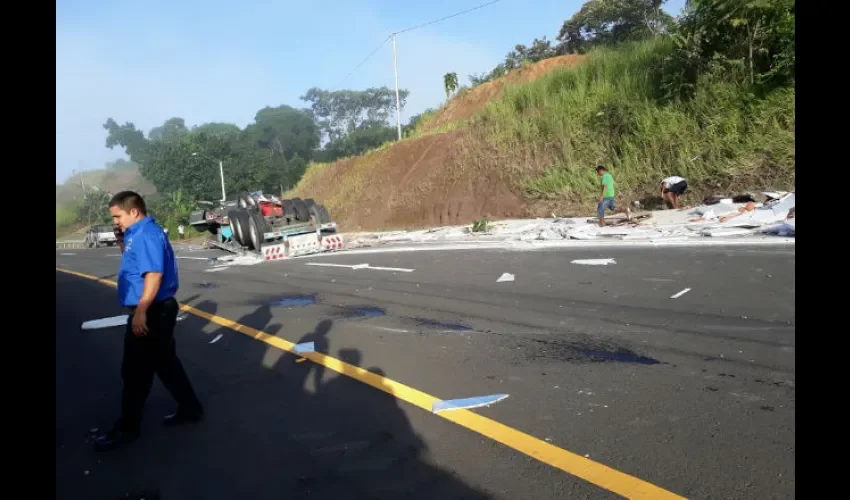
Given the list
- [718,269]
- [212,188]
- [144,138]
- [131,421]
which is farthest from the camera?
[144,138]

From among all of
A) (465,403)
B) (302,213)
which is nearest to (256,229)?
(302,213)

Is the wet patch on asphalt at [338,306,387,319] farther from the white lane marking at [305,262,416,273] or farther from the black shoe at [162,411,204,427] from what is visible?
the black shoe at [162,411,204,427]

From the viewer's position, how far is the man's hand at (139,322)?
4211 millimetres

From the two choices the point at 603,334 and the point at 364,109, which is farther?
the point at 364,109

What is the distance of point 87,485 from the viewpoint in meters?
3.77

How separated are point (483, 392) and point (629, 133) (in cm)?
1855

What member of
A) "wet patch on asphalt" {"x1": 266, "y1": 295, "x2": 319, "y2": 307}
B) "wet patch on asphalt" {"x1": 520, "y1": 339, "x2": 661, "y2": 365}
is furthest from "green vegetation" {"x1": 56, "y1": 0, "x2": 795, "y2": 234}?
"wet patch on asphalt" {"x1": 520, "y1": 339, "x2": 661, "y2": 365}

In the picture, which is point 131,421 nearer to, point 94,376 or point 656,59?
point 94,376

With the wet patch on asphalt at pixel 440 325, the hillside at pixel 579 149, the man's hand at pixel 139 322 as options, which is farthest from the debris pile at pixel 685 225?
the man's hand at pixel 139 322

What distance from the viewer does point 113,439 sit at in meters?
4.32

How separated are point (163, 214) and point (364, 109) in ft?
167

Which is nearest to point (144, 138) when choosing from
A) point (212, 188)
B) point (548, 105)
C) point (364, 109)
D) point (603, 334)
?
point (364, 109)

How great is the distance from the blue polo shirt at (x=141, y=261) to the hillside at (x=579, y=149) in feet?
51.6

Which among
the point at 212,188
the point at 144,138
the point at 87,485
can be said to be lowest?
the point at 87,485
